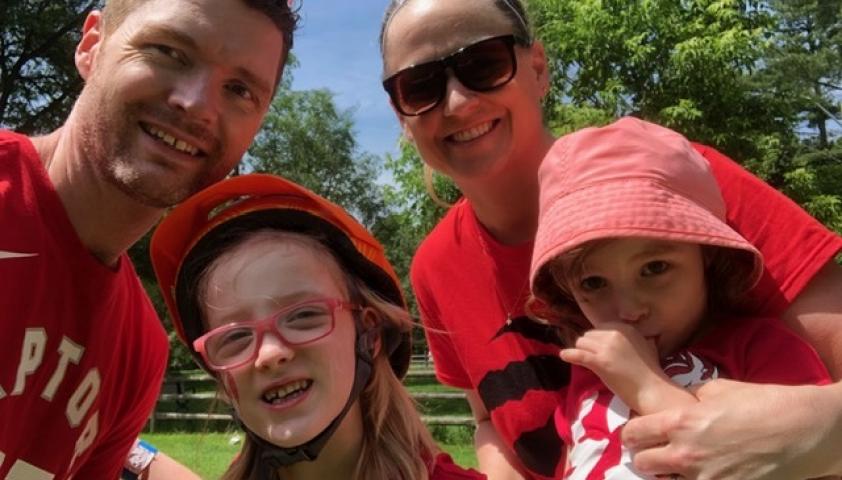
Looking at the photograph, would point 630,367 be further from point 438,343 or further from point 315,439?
point 438,343

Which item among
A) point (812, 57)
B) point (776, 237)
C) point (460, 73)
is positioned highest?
point (460, 73)

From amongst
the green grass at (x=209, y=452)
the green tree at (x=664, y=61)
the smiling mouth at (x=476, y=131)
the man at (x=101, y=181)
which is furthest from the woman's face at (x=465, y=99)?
the green tree at (x=664, y=61)

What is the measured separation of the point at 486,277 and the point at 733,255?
0.86m

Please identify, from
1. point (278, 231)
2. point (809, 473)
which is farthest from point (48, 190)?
point (809, 473)

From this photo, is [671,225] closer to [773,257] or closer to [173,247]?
[773,257]

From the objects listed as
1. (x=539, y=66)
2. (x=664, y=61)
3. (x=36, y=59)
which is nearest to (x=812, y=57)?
(x=664, y=61)

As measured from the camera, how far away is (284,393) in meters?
2.12

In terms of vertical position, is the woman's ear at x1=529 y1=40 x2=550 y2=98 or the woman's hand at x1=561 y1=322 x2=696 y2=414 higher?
the woman's ear at x1=529 y1=40 x2=550 y2=98

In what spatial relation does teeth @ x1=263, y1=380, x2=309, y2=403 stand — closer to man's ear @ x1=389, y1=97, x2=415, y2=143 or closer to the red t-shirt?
the red t-shirt

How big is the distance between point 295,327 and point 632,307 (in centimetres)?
87

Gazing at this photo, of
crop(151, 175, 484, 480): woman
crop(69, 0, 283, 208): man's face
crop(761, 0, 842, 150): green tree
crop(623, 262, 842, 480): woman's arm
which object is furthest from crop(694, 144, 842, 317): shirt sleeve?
crop(761, 0, 842, 150): green tree

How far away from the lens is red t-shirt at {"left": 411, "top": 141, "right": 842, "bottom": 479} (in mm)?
2475

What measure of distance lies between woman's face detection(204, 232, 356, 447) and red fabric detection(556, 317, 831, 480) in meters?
0.65

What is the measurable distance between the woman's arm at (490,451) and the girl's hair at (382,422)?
0.36 m
